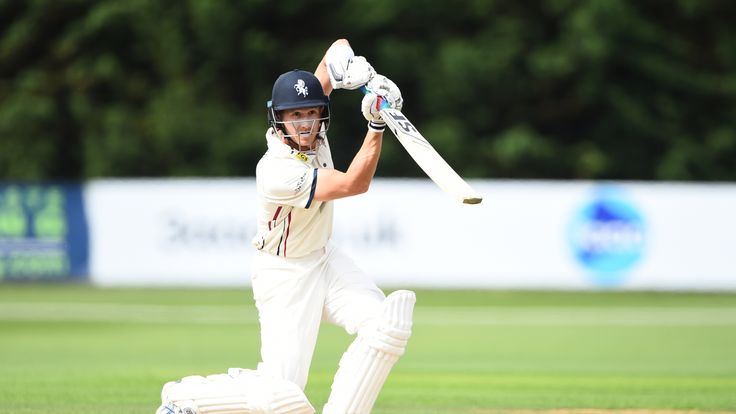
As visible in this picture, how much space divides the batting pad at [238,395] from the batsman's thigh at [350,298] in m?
0.41

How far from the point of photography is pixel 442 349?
457 inches

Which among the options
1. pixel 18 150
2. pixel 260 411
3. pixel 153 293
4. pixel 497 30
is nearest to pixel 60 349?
pixel 153 293

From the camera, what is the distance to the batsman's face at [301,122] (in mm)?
5645

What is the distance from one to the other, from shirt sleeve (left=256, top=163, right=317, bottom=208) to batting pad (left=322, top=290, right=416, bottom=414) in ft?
1.88

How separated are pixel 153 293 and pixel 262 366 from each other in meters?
11.6

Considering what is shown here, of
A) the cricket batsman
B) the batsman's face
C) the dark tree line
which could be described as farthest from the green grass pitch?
the dark tree line

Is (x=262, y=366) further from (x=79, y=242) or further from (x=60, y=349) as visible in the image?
(x=79, y=242)

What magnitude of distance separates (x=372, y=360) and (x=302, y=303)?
417 mm

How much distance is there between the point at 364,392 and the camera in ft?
17.9

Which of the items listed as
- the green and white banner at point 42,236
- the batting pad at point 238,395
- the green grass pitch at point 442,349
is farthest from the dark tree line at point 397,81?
the batting pad at point 238,395

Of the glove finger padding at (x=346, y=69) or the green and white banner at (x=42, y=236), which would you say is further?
the green and white banner at (x=42, y=236)

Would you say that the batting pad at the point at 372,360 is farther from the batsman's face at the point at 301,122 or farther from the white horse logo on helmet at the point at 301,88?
the white horse logo on helmet at the point at 301,88

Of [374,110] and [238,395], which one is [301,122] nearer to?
[374,110]

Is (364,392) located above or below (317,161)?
below
